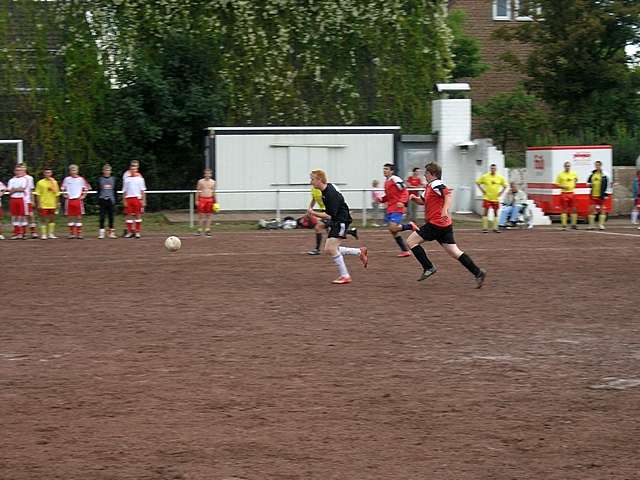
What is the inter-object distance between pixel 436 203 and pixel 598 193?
1453 cm

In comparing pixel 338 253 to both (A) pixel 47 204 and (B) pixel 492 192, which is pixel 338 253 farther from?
(A) pixel 47 204

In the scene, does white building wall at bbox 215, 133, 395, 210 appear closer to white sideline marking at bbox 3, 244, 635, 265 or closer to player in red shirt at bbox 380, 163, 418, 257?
white sideline marking at bbox 3, 244, 635, 265

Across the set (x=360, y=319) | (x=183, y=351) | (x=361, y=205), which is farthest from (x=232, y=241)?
(x=183, y=351)

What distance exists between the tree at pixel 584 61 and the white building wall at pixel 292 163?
898cm

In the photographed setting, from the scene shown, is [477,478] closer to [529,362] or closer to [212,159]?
[529,362]

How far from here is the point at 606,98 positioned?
40.8 metres

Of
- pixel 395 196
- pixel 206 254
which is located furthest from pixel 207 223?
pixel 395 196

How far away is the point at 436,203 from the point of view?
15719mm

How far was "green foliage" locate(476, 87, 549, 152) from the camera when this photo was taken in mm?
42000

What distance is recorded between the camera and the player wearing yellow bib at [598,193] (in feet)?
95.0

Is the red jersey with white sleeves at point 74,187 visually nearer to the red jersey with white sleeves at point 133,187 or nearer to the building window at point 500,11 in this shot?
the red jersey with white sleeves at point 133,187

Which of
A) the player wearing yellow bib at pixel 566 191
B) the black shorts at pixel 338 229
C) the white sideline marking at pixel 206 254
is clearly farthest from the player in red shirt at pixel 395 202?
the player wearing yellow bib at pixel 566 191

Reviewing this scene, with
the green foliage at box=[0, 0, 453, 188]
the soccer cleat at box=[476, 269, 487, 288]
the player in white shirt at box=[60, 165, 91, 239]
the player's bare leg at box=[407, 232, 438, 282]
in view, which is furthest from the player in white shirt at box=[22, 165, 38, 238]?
the soccer cleat at box=[476, 269, 487, 288]

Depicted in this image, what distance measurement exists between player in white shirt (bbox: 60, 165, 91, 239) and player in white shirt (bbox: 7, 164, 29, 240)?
103 cm
